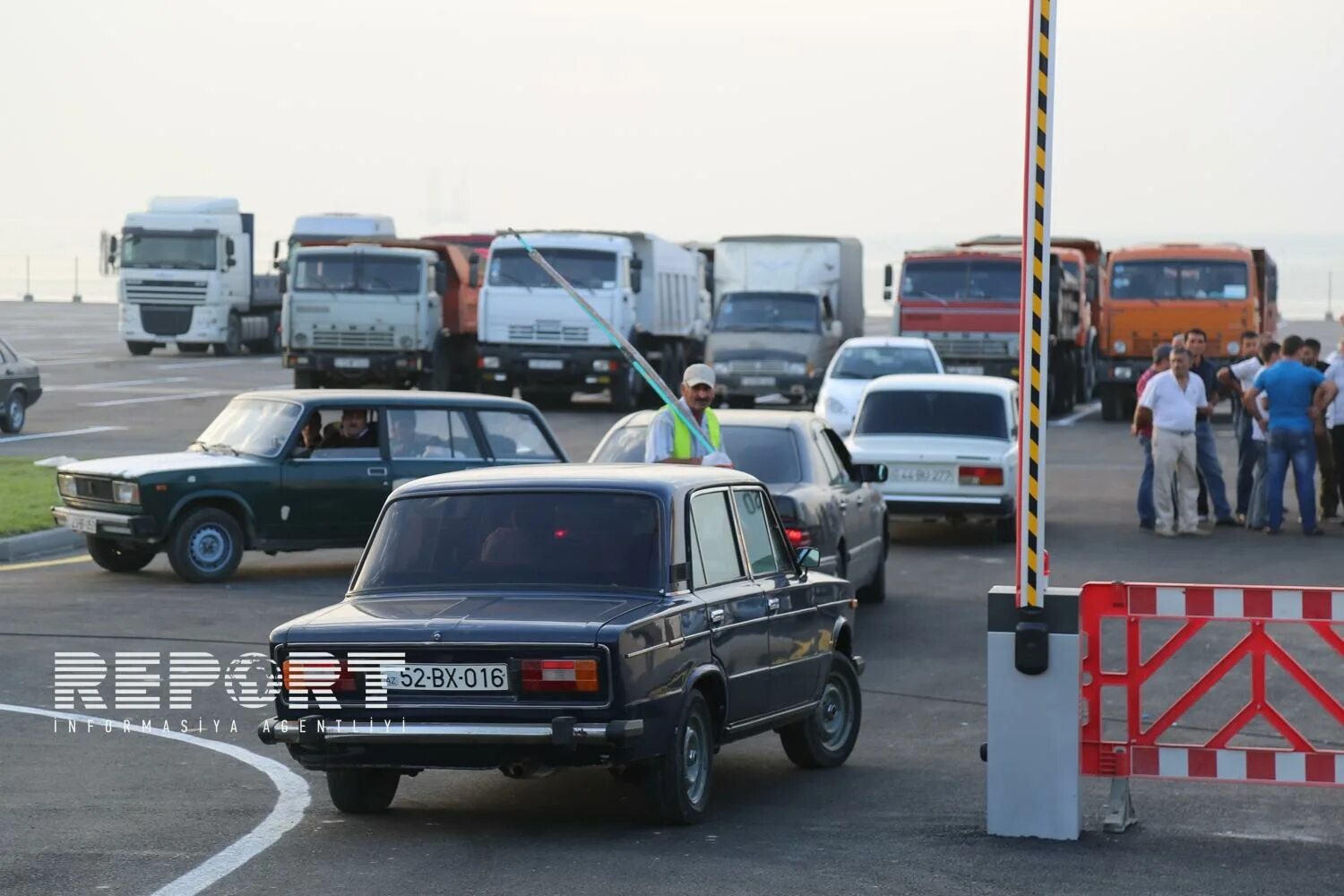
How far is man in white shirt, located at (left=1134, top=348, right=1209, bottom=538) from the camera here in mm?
21031

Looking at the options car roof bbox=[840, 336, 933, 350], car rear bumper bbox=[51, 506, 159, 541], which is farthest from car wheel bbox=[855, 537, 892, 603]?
car roof bbox=[840, 336, 933, 350]

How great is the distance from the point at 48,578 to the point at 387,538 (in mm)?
8199

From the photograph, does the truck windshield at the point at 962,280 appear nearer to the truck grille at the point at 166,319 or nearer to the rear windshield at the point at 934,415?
the rear windshield at the point at 934,415

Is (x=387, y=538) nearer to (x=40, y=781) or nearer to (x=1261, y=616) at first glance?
(x=40, y=781)

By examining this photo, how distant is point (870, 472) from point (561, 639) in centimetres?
Answer: 801

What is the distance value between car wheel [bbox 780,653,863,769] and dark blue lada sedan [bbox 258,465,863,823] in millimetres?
26

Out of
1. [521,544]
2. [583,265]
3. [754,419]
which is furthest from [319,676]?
[583,265]

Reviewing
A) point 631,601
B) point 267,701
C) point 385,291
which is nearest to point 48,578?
point 267,701

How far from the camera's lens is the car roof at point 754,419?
15.6m

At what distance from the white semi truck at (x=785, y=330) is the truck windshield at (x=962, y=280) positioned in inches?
104

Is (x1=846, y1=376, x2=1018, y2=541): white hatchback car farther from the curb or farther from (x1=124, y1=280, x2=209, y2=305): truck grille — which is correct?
(x1=124, y1=280, x2=209, y2=305): truck grille

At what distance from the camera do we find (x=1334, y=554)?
19.5 metres

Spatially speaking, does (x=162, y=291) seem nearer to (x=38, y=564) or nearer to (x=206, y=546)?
(x=38, y=564)

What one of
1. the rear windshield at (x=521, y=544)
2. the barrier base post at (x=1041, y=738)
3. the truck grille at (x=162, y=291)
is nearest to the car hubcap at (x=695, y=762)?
the rear windshield at (x=521, y=544)
